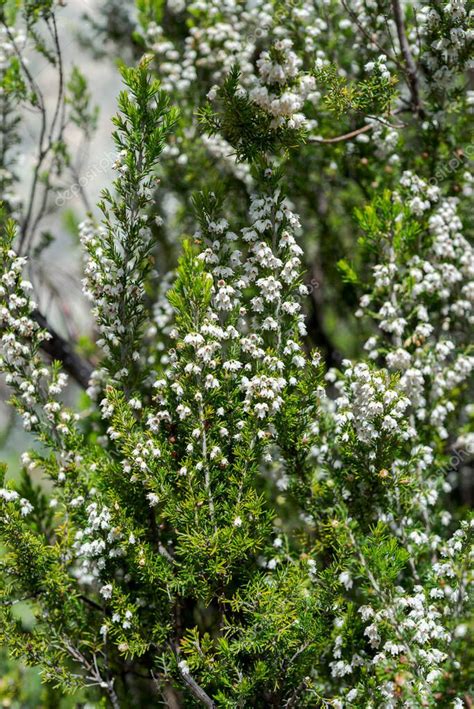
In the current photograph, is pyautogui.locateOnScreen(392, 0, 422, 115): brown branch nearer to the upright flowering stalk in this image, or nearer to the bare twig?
the upright flowering stalk

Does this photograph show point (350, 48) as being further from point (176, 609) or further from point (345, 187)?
point (176, 609)

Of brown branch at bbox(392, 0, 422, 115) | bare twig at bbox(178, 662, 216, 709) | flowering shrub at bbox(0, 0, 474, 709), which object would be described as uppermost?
brown branch at bbox(392, 0, 422, 115)

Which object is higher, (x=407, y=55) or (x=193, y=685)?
(x=407, y=55)

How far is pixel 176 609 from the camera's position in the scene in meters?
2.82

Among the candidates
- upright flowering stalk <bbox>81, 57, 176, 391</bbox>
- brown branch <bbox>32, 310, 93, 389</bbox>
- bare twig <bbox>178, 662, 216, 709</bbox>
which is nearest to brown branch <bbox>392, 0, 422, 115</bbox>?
upright flowering stalk <bbox>81, 57, 176, 391</bbox>

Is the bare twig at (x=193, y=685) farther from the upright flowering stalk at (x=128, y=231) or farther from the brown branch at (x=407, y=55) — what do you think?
the brown branch at (x=407, y=55)

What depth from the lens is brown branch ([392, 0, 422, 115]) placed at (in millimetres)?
3084

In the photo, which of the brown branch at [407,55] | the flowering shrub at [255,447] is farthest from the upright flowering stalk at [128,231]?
the brown branch at [407,55]

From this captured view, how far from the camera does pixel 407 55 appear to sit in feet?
10.4

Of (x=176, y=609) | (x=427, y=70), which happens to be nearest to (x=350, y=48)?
(x=427, y=70)

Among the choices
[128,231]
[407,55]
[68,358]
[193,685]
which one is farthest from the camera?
[68,358]

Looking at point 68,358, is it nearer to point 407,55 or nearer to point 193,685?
point 193,685

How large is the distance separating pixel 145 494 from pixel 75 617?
2.15 feet

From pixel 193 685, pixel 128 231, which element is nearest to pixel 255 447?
pixel 193 685
